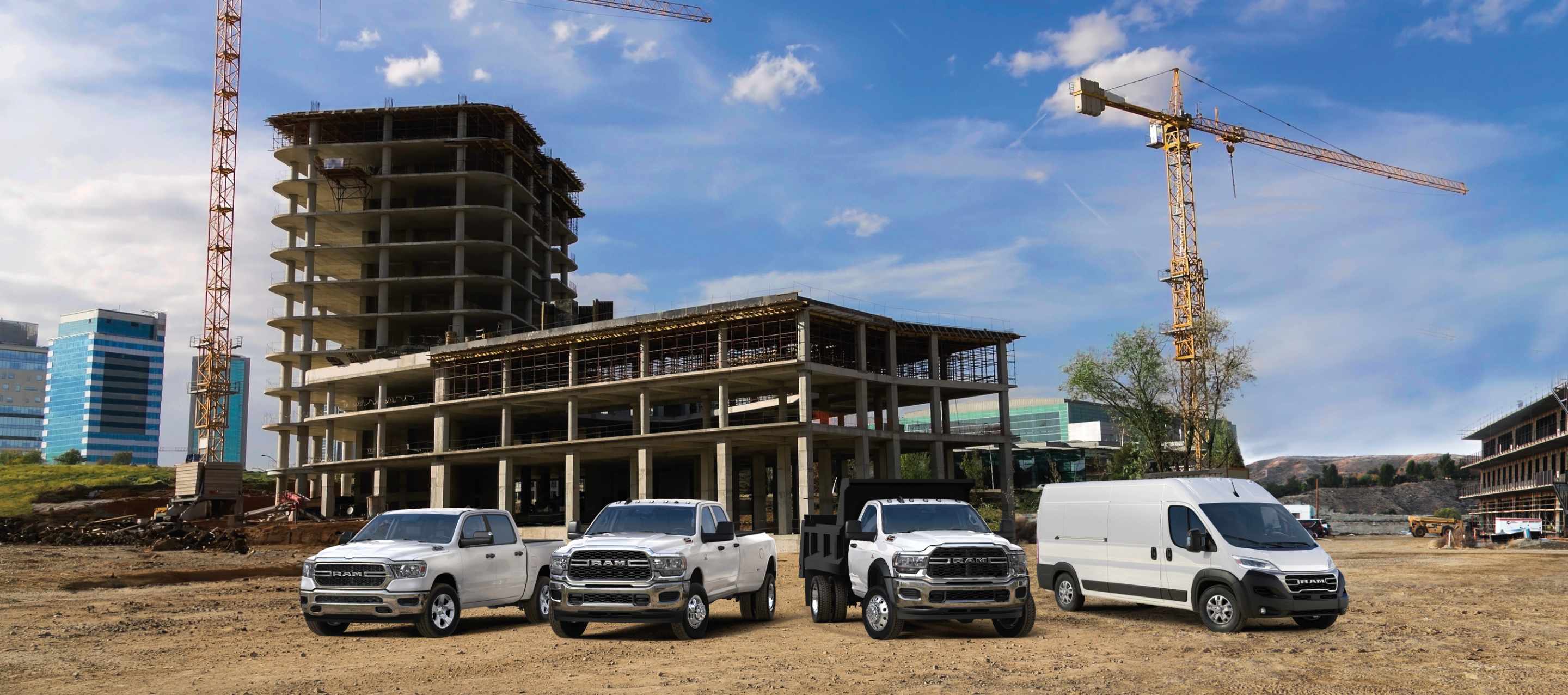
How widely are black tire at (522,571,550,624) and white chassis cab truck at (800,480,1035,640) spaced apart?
442 centimetres

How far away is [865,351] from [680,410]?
1310 inches

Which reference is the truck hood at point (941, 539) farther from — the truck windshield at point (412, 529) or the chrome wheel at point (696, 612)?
the truck windshield at point (412, 529)

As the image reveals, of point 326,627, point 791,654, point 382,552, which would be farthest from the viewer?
point 326,627

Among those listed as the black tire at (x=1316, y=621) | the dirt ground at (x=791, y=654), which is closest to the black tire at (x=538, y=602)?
the dirt ground at (x=791, y=654)

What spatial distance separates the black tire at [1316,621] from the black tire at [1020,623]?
4.36 m

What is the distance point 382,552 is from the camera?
53.6ft

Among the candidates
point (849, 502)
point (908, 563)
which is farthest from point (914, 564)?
point (849, 502)

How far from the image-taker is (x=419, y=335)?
3834 inches

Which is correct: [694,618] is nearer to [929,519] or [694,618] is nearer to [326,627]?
[929,519]

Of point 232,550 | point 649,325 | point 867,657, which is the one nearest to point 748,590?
point 867,657

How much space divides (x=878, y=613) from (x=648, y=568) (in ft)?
11.0

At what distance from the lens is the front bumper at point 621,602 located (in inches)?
615

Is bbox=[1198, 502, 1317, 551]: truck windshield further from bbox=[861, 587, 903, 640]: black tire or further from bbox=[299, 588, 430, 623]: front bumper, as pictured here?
bbox=[299, 588, 430, 623]: front bumper

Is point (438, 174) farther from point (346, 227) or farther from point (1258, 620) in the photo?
point (1258, 620)
